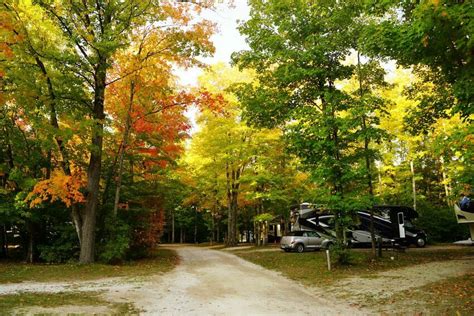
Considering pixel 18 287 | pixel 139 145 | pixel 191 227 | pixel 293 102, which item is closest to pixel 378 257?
pixel 293 102

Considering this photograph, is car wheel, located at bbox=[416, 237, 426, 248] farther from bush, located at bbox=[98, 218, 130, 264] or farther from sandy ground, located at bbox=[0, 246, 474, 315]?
bush, located at bbox=[98, 218, 130, 264]

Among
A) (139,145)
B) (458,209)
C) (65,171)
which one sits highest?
(139,145)

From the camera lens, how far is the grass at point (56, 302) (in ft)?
22.0

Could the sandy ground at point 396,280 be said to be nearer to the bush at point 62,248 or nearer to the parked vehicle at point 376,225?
the parked vehicle at point 376,225

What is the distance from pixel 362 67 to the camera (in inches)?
593

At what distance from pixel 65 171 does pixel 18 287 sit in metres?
5.78

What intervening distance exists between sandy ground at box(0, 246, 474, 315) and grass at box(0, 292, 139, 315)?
0.21 meters

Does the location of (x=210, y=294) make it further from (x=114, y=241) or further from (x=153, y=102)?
(x=153, y=102)

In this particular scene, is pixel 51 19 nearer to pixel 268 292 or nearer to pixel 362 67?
pixel 268 292

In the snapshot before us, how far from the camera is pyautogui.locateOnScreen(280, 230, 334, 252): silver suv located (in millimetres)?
20422

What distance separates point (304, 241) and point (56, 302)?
15379 mm

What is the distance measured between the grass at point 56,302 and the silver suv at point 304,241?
1351cm

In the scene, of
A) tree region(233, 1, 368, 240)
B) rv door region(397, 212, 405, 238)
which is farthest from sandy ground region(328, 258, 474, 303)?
rv door region(397, 212, 405, 238)

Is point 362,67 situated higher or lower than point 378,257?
higher
